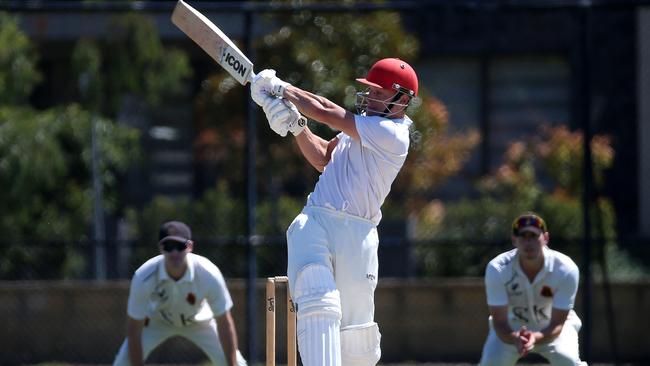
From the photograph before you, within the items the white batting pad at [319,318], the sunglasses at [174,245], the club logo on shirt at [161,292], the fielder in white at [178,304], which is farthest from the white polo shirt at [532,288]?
the white batting pad at [319,318]

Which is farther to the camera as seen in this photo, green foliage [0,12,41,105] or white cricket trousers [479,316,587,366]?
green foliage [0,12,41,105]

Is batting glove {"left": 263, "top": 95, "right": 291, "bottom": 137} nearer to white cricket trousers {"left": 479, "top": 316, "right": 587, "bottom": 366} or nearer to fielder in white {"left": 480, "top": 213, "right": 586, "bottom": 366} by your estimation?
fielder in white {"left": 480, "top": 213, "right": 586, "bottom": 366}

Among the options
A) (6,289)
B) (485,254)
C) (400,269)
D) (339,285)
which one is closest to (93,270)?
(6,289)

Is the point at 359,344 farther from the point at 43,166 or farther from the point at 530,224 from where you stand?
the point at 43,166

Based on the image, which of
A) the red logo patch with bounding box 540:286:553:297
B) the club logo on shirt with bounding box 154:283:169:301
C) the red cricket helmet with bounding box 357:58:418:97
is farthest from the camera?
the club logo on shirt with bounding box 154:283:169:301

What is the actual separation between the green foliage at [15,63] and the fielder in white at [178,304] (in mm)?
3283

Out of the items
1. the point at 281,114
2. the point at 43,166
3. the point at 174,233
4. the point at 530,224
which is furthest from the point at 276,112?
the point at 43,166

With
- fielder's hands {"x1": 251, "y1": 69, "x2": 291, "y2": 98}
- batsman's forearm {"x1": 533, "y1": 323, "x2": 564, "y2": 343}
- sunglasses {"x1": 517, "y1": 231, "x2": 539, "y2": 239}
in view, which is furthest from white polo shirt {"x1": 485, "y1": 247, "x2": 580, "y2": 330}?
fielder's hands {"x1": 251, "y1": 69, "x2": 291, "y2": 98}

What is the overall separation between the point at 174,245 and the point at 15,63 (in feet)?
11.5

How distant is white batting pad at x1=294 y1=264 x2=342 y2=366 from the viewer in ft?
18.5

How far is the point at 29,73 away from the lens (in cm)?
1055

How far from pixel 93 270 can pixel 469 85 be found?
446 centimetres

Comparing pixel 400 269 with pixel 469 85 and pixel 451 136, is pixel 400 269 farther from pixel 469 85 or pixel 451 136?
pixel 469 85

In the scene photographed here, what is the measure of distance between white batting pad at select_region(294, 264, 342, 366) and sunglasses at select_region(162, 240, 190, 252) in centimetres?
214
